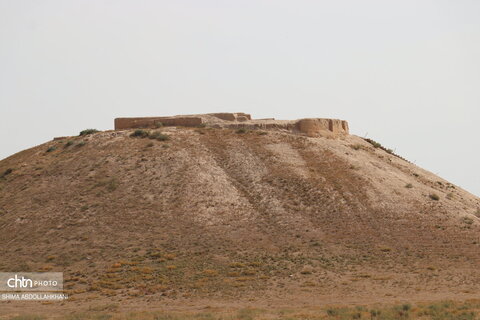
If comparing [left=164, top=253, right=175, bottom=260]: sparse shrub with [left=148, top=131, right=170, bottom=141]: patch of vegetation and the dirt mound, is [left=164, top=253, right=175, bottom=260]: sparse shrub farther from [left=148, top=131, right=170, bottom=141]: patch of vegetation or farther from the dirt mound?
[left=148, top=131, right=170, bottom=141]: patch of vegetation

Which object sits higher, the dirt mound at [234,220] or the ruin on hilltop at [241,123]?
the ruin on hilltop at [241,123]

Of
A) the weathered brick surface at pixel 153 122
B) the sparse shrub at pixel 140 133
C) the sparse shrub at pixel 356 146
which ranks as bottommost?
the sparse shrub at pixel 356 146

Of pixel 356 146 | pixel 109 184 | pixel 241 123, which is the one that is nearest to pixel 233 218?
pixel 109 184

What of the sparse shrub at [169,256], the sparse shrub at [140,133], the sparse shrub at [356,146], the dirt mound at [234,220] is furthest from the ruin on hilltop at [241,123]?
the sparse shrub at [169,256]

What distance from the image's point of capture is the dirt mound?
95.4ft

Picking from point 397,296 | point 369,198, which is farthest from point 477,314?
point 369,198

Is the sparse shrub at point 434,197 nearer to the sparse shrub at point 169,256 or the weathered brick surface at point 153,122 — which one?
the sparse shrub at point 169,256

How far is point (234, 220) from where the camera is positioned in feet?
113

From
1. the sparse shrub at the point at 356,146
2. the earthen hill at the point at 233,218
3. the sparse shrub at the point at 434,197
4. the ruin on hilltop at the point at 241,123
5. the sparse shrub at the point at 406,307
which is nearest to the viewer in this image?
the sparse shrub at the point at 406,307

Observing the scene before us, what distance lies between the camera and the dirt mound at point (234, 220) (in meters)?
29.1

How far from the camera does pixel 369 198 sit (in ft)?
119

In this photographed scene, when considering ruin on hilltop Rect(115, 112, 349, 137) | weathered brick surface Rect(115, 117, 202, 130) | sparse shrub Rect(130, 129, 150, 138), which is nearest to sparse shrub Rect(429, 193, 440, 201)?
ruin on hilltop Rect(115, 112, 349, 137)

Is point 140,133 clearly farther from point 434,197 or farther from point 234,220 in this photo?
point 434,197

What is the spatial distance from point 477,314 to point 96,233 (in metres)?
18.5
